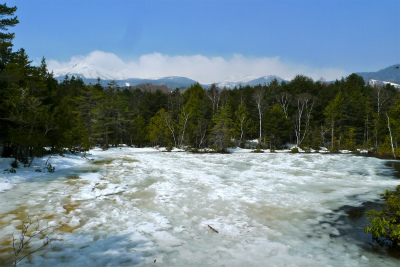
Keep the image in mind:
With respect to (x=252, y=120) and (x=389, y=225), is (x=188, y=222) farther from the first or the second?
(x=252, y=120)

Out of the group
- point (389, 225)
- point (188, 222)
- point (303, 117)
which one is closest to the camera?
point (389, 225)

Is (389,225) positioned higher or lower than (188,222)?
higher

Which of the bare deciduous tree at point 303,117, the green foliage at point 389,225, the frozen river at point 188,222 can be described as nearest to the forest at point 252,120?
the bare deciduous tree at point 303,117

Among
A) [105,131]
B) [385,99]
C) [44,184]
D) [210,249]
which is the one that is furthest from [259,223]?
[385,99]

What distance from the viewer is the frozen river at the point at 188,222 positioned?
4.44m

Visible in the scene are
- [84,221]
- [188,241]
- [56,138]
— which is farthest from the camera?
[56,138]

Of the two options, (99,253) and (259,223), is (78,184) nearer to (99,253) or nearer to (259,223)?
(99,253)

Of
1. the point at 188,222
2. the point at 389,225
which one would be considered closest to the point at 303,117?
the point at 389,225

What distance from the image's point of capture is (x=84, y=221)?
621 cm

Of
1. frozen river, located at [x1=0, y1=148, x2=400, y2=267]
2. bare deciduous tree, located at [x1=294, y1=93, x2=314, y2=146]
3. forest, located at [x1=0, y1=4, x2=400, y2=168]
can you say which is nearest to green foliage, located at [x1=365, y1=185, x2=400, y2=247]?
frozen river, located at [x1=0, y1=148, x2=400, y2=267]

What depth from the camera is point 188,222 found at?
21.1 feet

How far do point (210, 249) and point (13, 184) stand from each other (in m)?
10.4

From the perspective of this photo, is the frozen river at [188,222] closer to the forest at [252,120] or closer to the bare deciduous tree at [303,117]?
the forest at [252,120]

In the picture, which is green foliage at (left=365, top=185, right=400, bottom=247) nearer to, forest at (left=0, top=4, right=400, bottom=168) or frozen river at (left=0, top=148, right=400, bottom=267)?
frozen river at (left=0, top=148, right=400, bottom=267)
